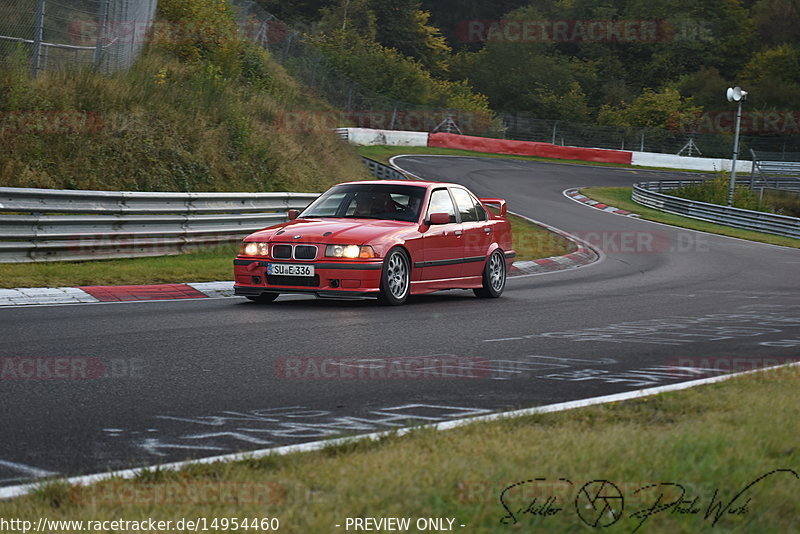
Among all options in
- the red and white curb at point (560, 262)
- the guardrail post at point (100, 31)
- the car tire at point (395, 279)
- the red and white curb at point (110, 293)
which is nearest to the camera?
the red and white curb at point (110, 293)

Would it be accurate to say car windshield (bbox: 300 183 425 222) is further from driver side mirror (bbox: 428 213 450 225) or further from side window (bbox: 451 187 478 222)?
side window (bbox: 451 187 478 222)

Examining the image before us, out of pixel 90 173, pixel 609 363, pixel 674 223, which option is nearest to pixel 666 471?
pixel 609 363

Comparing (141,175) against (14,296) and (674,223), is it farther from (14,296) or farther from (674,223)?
(674,223)

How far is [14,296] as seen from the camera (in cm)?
1145

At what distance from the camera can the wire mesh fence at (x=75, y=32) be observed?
1870 centimetres

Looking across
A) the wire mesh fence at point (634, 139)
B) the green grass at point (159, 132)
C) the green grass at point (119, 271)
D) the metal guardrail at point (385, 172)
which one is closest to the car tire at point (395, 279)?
the green grass at point (119, 271)

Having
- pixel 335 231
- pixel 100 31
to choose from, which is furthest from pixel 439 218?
pixel 100 31

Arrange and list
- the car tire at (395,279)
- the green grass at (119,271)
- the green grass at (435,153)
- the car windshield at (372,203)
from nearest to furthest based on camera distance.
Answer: the car tire at (395,279)
the green grass at (119,271)
the car windshield at (372,203)
the green grass at (435,153)

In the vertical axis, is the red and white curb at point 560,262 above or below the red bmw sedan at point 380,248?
below

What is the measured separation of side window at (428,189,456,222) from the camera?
13352 mm

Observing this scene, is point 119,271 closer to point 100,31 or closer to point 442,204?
point 442,204


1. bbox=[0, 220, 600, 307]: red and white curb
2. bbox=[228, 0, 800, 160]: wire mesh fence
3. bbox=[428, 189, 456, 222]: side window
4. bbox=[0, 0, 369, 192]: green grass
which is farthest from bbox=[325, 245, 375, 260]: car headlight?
bbox=[228, 0, 800, 160]: wire mesh fence

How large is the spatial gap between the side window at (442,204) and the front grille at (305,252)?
198cm
